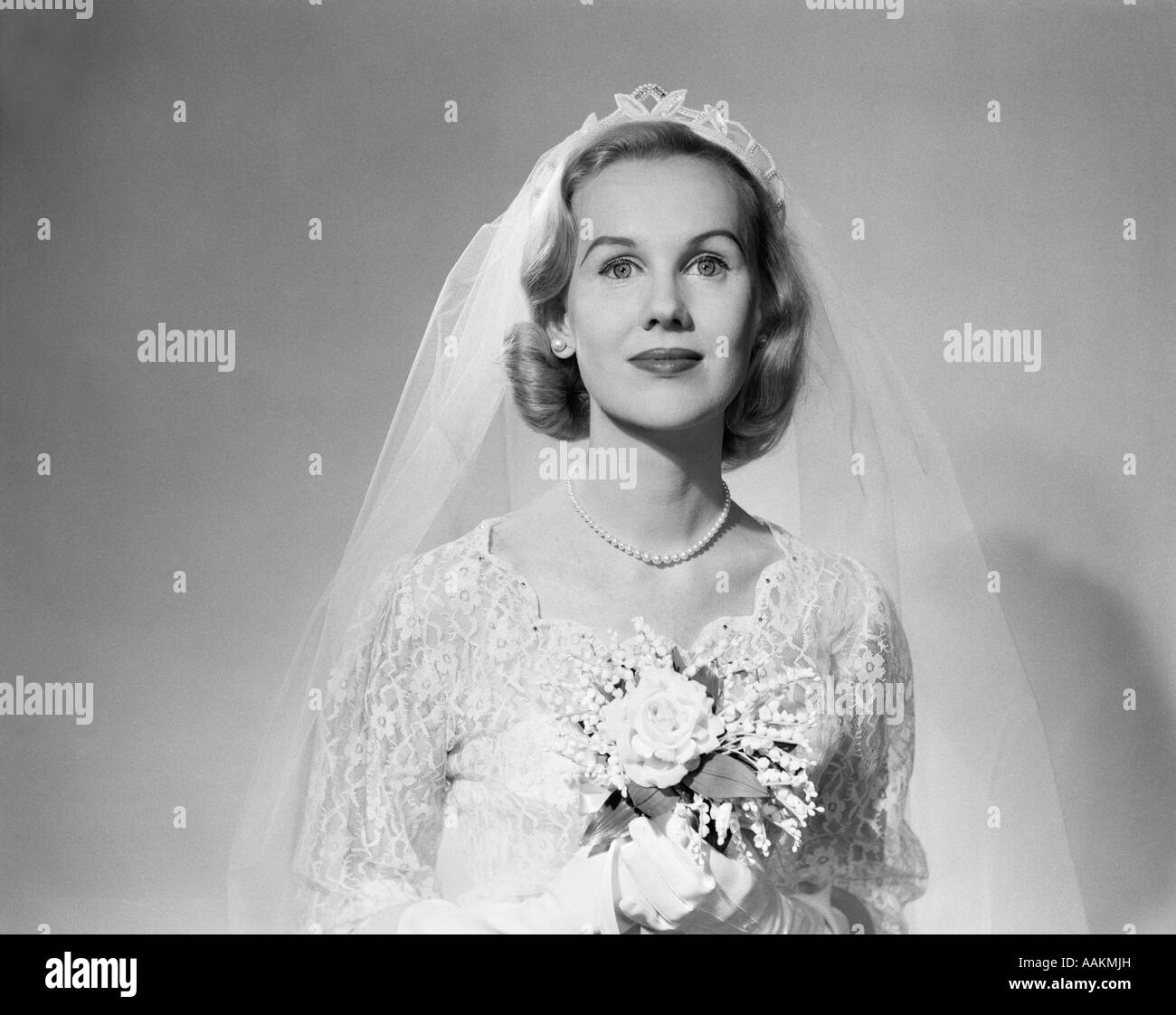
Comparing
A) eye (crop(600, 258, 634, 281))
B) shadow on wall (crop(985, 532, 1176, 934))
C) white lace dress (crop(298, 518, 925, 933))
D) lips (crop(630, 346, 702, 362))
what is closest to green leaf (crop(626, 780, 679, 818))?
white lace dress (crop(298, 518, 925, 933))

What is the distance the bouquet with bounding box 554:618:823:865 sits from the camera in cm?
181

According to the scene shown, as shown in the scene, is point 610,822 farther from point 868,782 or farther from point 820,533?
point 820,533

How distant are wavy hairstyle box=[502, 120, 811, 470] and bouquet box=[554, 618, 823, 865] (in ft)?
1.47

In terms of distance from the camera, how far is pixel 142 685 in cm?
259

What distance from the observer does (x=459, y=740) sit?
2.02 meters

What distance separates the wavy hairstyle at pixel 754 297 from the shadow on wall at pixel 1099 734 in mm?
653

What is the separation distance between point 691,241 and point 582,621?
55cm

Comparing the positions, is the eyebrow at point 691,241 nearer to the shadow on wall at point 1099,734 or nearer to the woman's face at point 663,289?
the woman's face at point 663,289

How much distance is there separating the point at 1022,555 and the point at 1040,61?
2.98 ft

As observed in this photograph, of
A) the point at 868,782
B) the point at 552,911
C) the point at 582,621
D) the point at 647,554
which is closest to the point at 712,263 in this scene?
the point at 647,554

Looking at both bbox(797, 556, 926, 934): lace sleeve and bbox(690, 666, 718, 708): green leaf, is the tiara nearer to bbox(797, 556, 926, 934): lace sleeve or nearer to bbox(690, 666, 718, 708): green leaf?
bbox(797, 556, 926, 934): lace sleeve

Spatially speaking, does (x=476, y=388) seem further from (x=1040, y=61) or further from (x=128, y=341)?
(x=1040, y=61)

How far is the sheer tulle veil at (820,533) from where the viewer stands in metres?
2.16
